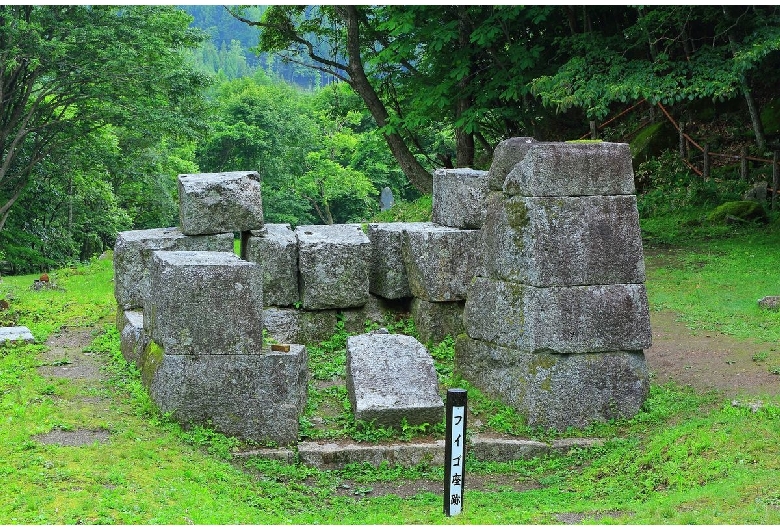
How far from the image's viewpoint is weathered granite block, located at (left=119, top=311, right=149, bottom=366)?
10984mm

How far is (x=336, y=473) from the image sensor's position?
888 cm

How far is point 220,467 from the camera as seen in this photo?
8.17m

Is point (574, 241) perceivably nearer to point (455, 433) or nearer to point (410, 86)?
point (455, 433)

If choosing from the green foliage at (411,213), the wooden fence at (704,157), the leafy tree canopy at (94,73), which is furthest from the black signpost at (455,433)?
the leafy tree canopy at (94,73)

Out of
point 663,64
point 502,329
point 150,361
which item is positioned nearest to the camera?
point 150,361

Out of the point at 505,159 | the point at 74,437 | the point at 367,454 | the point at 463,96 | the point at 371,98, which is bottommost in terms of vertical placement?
the point at 367,454

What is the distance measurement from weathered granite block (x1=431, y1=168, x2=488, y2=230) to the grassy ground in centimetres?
246

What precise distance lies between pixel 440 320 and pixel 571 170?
3.81 meters

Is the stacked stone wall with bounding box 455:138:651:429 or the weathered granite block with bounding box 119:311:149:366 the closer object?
the stacked stone wall with bounding box 455:138:651:429

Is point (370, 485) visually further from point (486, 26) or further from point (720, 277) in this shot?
point (486, 26)

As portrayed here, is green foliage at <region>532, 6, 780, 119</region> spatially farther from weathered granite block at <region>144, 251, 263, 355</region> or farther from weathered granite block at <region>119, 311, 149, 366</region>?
weathered granite block at <region>144, 251, 263, 355</region>

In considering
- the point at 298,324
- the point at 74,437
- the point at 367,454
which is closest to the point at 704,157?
the point at 298,324

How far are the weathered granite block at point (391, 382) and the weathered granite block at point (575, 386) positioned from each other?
3.01 feet

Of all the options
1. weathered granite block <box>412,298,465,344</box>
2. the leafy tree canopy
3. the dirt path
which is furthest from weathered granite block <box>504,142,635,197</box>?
the leafy tree canopy
